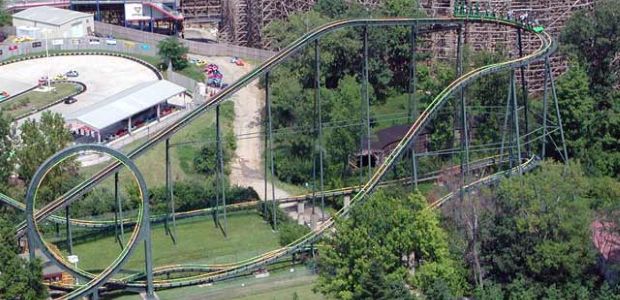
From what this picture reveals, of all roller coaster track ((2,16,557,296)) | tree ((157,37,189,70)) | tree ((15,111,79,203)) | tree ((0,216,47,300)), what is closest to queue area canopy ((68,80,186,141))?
tree ((157,37,189,70))

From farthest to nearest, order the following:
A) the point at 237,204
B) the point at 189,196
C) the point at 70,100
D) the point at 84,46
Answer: the point at 84,46 → the point at 70,100 → the point at 237,204 → the point at 189,196

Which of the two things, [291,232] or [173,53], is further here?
[173,53]

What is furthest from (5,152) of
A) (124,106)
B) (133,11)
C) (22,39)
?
(133,11)

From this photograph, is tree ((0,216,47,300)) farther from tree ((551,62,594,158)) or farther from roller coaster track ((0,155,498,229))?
tree ((551,62,594,158))

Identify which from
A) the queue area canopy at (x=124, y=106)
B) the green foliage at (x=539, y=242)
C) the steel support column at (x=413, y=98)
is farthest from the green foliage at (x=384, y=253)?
the queue area canopy at (x=124, y=106)

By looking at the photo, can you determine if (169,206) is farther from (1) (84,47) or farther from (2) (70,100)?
(1) (84,47)

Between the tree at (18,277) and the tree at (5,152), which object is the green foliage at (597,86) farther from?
the tree at (18,277)
